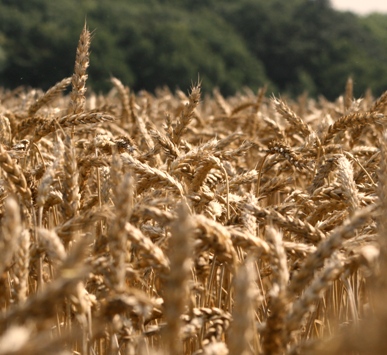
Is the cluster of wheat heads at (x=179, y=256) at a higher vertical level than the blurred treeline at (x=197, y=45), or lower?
lower

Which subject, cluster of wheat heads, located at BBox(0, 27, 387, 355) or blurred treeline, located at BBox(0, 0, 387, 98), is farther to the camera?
blurred treeline, located at BBox(0, 0, 387, 98)

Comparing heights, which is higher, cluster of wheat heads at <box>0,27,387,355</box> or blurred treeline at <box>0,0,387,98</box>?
blurred treeline at <box>0,0,387,98</box>

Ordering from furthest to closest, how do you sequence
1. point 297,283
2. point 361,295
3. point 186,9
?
point 186,9
point 361,295
point 297,283

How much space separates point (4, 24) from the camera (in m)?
38.9

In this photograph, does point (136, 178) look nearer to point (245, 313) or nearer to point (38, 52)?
point (245, 313)

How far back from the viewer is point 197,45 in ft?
145

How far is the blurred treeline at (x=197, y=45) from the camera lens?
3762 cm

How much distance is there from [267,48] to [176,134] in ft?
162

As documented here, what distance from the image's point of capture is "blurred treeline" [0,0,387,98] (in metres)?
37.6

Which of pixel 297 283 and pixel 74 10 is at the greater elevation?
pixel 74 10

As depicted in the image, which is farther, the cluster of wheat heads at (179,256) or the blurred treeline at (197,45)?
the blurred treeline at (197,45)

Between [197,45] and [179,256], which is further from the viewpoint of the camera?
[197,45]

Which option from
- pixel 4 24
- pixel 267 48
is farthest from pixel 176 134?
pixel 267 48

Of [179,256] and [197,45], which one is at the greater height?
[197,45]
